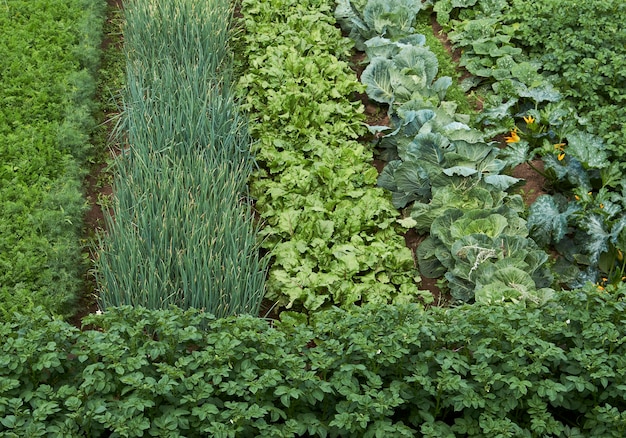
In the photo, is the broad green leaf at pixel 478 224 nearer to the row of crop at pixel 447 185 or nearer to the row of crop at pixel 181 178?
the row of crop at pixel 447 185

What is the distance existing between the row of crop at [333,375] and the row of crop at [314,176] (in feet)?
2.56

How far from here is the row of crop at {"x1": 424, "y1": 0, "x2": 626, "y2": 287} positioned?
4348 mm

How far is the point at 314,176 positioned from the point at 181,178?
2.73 feet

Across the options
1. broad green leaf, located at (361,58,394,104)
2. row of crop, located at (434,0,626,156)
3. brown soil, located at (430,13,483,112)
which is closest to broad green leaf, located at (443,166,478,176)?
row of crop, located at (434,0,626,156)

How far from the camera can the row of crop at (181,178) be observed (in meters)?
3.69

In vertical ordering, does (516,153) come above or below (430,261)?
above

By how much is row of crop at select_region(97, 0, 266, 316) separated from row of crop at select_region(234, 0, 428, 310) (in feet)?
0.59

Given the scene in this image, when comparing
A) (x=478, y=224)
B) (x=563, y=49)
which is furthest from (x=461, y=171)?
(x=563, y=49)

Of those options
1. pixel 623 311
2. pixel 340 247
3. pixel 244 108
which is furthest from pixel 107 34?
pixel 623 311

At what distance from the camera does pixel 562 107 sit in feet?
17.0

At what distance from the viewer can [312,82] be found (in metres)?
5.33

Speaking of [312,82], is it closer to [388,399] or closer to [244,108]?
[244,108]

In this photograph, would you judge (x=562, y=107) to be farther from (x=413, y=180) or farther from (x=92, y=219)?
(x=92, y=219)

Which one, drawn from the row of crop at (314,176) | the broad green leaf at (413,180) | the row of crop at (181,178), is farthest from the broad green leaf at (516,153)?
the row of crop at (181,178)
